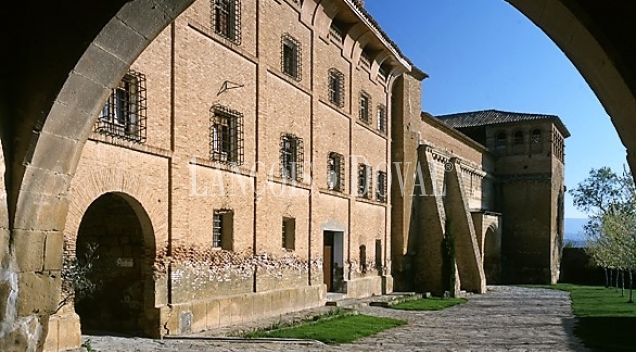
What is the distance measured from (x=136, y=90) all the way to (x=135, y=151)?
1193 millimetres

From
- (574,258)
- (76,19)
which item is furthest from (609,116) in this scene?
(574,258)

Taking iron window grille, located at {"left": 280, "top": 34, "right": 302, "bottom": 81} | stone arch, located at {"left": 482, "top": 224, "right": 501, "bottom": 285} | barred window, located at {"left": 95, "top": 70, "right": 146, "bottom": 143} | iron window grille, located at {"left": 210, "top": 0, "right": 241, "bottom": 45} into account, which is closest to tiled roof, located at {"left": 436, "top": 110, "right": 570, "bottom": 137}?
stone arch, located at {"left": 482, "top": 224, "right": 501, "bottom": 285}

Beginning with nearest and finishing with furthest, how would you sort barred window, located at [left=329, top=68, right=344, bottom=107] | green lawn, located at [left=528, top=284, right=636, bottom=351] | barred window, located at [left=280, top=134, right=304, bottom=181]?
green lawn, located at [left=528, top=284, right=636, bottom=351] → barred window, located at [left=280, top=134, right=304, bottom=181] → barred window, located at [left=329, top=68, right=344, bottom=107]

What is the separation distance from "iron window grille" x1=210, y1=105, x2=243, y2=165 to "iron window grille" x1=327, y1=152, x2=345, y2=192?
21.8ft

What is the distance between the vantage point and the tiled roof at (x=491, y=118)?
42906 millimetres

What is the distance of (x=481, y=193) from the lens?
3981cm

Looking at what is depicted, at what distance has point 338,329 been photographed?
588 inches

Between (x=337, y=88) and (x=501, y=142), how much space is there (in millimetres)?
24231

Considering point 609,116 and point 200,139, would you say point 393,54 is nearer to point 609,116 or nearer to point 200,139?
point 200,139

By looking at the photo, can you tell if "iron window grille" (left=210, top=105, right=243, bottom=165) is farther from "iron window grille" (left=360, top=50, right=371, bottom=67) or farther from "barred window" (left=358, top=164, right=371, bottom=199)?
"iron window grille" (left=360, top=50, right=371, bottom=67)

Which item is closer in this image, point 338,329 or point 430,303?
point 338,329

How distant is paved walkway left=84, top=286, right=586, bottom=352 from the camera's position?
11.6 meters

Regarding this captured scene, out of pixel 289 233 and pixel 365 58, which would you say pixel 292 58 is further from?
pixel 365 58

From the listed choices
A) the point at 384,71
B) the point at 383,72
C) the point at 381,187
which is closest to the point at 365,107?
the point at 383,72
